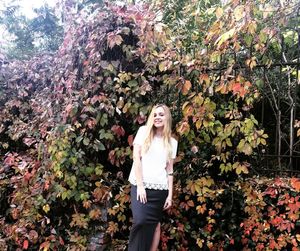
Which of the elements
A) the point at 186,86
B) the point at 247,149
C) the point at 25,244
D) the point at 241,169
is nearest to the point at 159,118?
the point at 186,86

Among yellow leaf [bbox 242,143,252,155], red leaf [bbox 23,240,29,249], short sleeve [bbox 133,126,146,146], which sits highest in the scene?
short sleeve [bbox 133,126,146,146]

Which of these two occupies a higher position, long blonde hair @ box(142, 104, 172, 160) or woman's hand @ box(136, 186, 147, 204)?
long blonde hair @ box(142, 104, 172, 160)

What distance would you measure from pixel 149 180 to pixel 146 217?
325 mm

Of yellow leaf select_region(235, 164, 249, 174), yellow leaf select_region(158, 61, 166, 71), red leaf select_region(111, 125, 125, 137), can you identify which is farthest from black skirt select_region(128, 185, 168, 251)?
yellow leaf select_region(158, 61, 166, 71)

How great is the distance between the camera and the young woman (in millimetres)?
3191

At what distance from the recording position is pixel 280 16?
322cm

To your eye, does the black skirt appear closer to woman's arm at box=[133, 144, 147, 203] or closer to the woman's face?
woman's arm at box=[133, 144, 147, 203]

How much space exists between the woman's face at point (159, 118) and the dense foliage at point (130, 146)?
20 centimetres

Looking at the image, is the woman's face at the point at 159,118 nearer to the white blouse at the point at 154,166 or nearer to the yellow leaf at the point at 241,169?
the white blouse at the point at 154,166

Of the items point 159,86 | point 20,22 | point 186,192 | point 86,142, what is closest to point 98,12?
point 159,86

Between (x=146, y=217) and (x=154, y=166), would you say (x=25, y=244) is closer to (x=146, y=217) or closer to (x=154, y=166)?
(x=146, y=217)

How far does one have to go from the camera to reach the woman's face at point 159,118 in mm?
3330

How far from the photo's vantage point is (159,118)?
3.34 m

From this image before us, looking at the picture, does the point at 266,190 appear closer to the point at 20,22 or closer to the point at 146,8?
the point at 146,8
